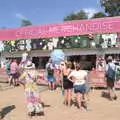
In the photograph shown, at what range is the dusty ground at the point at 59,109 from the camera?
11.9m

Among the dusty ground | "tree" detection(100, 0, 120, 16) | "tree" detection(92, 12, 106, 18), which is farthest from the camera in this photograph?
"tree" detection(92, 12, 106, 18)

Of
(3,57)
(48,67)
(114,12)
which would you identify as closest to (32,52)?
Answer: (3,57)

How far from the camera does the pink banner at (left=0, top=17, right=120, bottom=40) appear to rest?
2045 cm

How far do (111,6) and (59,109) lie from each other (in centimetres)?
3688

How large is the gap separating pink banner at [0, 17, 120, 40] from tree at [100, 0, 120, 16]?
82.3 feet

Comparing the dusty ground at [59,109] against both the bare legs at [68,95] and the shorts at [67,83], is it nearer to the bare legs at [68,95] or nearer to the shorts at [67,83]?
the bare legs at [68,95]

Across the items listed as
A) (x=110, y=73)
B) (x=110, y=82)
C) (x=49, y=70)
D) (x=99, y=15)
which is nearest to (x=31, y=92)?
(x=110, y=73)

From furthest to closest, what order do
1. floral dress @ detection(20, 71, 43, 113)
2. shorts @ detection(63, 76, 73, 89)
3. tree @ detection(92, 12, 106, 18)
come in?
tree @ detection(92, 12, 106, 18) → shorts @ detection(63, 76, 73, 89) → floral dress @ detection(20, 71, 43, 113)

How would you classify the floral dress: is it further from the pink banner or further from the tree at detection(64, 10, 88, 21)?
the tree at detection(64, 10, 88, 21)

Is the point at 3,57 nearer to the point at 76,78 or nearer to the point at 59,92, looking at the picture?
the point at 59,92

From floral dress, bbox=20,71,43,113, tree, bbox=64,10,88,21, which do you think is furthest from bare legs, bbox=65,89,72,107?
tree, bbox=64,10,88,21

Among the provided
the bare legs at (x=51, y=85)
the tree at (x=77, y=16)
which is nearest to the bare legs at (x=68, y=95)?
the bare legs at (x=51, y=85)

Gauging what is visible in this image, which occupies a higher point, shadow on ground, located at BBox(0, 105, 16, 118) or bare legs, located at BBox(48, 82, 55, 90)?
bare legs, located at BBox(48, 82, 55, 90)

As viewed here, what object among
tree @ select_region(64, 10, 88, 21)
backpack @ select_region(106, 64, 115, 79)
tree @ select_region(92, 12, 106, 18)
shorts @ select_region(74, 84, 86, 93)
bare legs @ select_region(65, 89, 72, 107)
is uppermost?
tree @ select_region(64, 10, 88, 21)
